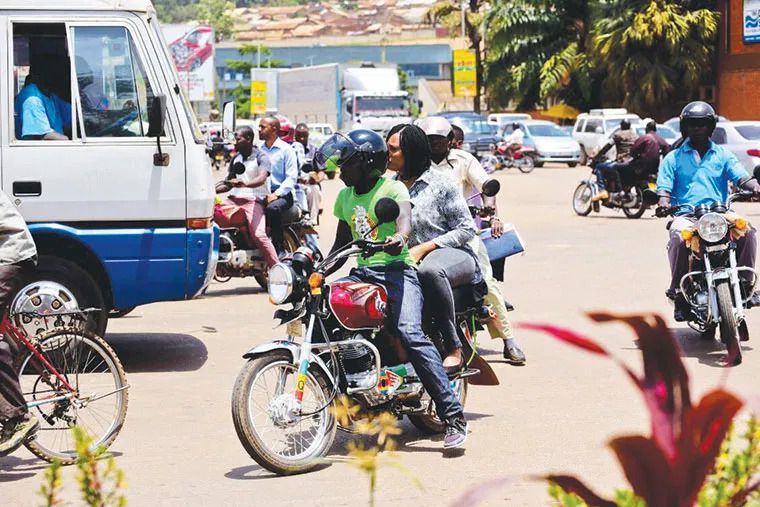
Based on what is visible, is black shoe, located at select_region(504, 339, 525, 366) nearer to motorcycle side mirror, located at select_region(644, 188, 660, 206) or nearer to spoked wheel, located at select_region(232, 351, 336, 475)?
motorcycle side mirror, located at select_region(644, 188, 660, 206)

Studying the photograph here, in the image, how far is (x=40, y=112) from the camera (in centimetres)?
877

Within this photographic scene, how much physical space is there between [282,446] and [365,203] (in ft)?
4.20

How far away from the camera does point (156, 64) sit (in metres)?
9.02

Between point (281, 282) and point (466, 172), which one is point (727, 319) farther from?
point (281, 282)

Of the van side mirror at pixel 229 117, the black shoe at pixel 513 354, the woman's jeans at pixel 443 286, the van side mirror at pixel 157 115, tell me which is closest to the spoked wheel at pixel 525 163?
the van side mirror at pixel 229 117

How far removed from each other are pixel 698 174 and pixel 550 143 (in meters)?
36.3

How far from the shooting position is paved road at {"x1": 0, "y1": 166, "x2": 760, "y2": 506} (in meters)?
6.03

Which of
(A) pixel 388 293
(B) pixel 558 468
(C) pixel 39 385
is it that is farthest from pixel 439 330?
(C) pixel 39 385

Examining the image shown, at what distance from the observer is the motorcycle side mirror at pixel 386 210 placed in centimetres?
603

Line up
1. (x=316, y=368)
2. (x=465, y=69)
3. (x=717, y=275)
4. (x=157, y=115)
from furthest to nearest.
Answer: (x=465, y=69) < (x=717, y=275) < (x=157, y=115) < (x=316, y=368)

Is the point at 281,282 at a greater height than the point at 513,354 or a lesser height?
greater

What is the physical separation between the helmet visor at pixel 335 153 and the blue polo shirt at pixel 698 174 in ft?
12.5

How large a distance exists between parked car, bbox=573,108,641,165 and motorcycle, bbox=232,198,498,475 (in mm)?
36236

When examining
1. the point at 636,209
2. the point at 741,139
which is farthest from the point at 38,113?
the point at 741,139
